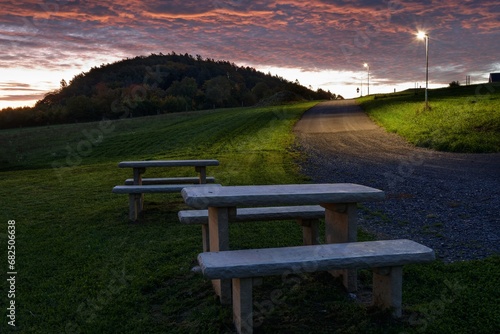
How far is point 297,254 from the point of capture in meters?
3.56

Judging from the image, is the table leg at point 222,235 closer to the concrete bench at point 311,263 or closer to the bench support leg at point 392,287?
the concrete bench at point 311,263

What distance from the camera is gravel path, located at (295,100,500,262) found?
6.22m

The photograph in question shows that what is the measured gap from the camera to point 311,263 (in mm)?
3395

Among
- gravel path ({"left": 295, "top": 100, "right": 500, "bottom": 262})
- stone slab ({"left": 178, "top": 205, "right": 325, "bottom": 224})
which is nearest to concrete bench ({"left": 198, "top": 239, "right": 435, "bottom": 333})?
stone slab ({"left": 178, "top": 205, "right": 325, "bottom": 224})

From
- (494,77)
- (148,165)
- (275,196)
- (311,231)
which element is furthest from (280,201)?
(494,77)

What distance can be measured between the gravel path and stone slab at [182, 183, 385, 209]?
6.41 ft

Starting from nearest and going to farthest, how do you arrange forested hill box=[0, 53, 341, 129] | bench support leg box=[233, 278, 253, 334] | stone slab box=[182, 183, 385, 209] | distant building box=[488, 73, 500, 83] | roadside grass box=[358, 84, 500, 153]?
bench support leg box=[233, 278, 253, 334] → stone slab box=[182, 183, 385, 209] → roadside grass box=[358, 84, 500, 153] → forested hill box=[0, 53, 341, 129] → distant building box=[488, 73, 500, 83]

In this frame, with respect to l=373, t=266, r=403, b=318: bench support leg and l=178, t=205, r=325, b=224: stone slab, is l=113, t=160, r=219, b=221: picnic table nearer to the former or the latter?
l=178, t=205, r=325, b=224: stone slab

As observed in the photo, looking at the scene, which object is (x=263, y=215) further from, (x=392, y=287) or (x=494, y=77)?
(x=494, y=77)

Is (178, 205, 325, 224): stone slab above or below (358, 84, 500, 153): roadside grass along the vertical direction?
below

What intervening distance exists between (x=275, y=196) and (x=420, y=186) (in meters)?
7.64

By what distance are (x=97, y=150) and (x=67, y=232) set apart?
59.5 ft

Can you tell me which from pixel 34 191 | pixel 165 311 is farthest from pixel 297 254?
pixel 34 191

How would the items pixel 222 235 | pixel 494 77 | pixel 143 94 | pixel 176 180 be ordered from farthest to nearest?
pixel 143 94
pixel 494 77
pixel 176 180
pixel 222 235
